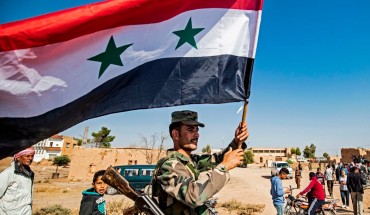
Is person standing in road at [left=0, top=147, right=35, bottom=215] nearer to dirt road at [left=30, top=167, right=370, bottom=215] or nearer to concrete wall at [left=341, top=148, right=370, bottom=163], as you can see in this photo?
dirt road at [left=30, top=167, right=370, bottom=215]

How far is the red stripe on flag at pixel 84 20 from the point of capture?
2.20 meters

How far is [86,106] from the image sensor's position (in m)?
→ 2.57

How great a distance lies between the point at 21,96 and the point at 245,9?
2.48m

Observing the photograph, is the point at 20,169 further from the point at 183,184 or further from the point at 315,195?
the point at 315,195

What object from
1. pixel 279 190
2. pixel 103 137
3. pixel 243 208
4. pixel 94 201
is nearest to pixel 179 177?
pixel 94 201

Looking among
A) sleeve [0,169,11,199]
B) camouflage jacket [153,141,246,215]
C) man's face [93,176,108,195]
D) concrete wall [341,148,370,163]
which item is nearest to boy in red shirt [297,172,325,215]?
man's face [93,176,108,195]

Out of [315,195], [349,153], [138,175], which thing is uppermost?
[349,153]

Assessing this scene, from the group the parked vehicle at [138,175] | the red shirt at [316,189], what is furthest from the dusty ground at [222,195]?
the red shirt at [316,189]

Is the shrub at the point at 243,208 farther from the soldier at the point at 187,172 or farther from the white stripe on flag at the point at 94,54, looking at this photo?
the white stripe on flag at the point at 94,54

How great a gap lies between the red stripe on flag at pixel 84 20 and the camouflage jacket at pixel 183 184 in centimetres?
143

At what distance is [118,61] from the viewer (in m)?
2.67

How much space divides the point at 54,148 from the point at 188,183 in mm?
78175

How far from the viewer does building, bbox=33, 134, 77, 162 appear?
67812mm

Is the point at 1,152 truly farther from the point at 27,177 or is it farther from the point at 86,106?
the point at 27,177
